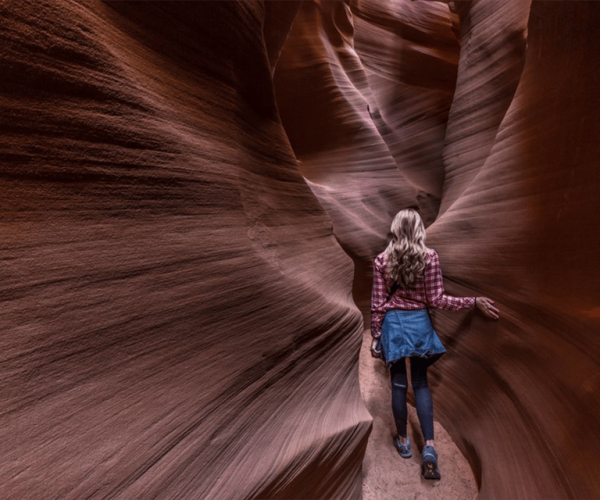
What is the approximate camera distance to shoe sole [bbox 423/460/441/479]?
2.01 meters

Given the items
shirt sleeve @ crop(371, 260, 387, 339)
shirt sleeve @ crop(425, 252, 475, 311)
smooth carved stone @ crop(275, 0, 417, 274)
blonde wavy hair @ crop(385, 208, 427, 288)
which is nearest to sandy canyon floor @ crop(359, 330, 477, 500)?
shirt sleeve @ crop(371, 260, 387, 339)

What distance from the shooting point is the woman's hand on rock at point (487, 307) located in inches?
77.5

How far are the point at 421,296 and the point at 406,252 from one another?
332 mm

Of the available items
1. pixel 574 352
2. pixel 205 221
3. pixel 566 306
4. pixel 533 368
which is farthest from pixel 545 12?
pixel 205 221

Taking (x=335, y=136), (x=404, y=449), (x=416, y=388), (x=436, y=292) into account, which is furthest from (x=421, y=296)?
(x=335, y=136)

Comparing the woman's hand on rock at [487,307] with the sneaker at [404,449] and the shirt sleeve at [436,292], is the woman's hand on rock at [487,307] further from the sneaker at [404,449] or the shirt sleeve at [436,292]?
the sneaker at [404,449]

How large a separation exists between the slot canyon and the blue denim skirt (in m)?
0.22

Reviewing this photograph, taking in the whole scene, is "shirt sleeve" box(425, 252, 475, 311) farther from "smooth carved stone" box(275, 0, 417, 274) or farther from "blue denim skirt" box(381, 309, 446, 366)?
"smooth carved stone" box(275, 0, 417, 274)

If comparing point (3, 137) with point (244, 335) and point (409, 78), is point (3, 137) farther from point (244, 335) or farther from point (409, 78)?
point (409, 78)

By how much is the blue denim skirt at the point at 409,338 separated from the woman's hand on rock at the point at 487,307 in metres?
0.34

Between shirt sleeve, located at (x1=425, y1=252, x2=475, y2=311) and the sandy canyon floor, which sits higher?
shirt sleeve, located at (x1=425, y1=252, x2=475, y2=311)

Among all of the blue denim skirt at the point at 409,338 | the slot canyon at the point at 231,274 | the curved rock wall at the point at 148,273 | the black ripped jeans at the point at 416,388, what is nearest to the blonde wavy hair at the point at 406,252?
the blue denim skirt at the point at 409,338

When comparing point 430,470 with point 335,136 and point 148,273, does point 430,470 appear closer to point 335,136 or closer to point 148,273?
point 148,273

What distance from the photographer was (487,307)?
78.7 inches
